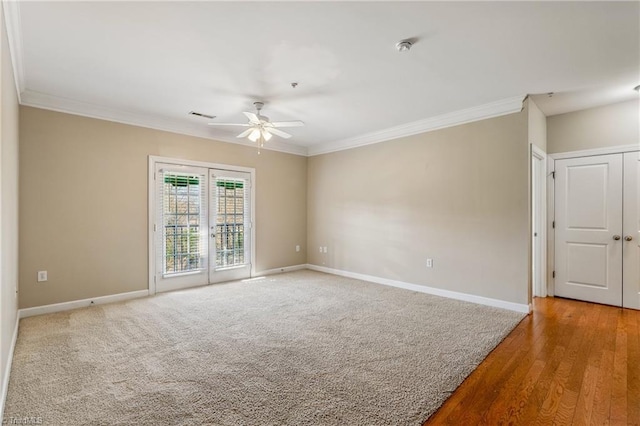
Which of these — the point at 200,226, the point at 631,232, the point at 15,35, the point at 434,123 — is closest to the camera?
the point at 15,35

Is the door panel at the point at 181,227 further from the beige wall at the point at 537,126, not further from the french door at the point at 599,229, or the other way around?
the french door at the point at 599,229

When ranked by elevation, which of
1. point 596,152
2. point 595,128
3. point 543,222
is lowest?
point 543,222

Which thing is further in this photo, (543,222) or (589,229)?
(543,222)

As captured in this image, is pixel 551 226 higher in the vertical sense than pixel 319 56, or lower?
lower

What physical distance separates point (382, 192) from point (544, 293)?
296cm

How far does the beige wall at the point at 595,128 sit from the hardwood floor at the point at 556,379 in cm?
239

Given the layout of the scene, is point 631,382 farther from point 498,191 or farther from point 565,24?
point 565,24

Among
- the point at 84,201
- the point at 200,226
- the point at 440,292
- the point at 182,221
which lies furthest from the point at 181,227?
the point at 440,292

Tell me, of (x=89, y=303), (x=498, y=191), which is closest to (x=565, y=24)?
(x=498, y=191)

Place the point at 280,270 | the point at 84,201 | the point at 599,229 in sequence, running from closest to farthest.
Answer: the point at 84,201, the point at 599,229, the point at 280,270

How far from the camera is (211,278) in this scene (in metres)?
5.40

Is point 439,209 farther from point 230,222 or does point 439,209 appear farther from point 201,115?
point 201,115

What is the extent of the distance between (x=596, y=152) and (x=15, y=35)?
6665 millimetres

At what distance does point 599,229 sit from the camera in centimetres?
426
